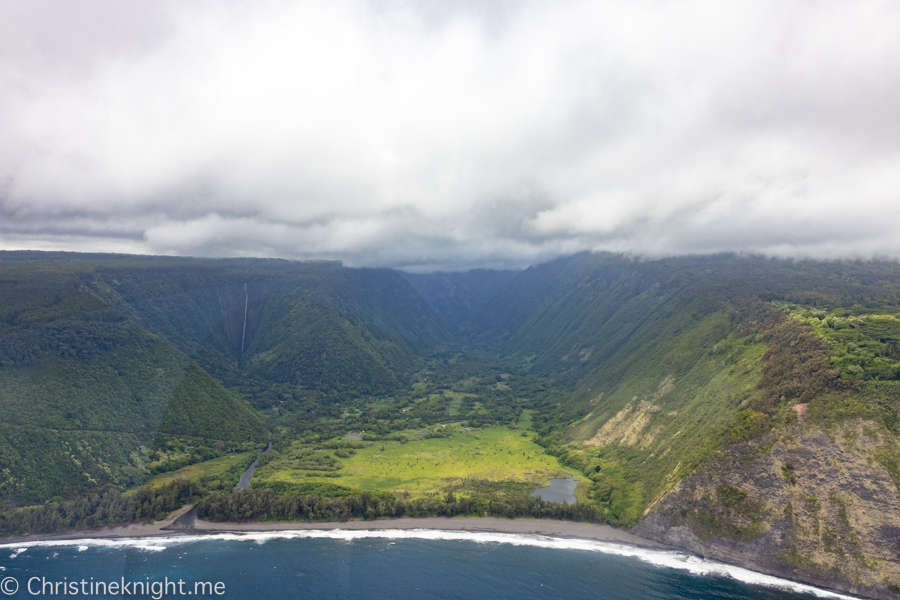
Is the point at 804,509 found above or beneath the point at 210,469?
above

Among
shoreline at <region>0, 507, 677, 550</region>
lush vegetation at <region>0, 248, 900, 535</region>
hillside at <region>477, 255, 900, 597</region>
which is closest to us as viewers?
hillside at <region>477, 255, 900, 597</region>

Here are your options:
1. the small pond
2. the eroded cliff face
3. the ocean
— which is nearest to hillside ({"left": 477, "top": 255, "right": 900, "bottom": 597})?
the eroded cliff face

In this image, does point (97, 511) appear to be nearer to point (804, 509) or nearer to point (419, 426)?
point (419, 426)

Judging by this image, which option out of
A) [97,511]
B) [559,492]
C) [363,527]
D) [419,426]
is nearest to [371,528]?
[363,527]

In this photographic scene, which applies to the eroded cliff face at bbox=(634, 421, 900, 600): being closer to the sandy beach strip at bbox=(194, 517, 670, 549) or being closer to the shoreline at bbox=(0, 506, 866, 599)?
the shoreline at bbox=(0, 506, 866, 599)

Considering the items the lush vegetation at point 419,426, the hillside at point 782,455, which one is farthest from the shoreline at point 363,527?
the hillside at point 782,455
